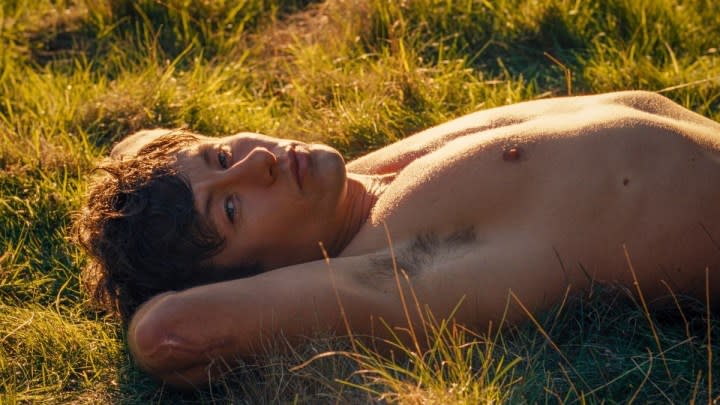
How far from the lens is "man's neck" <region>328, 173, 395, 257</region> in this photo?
3.88 m

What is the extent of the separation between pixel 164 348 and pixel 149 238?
543 millimetres

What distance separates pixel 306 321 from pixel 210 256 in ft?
1.74

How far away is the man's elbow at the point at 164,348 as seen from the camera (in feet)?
10.7

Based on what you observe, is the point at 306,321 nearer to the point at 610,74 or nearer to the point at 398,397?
the point at 398,397

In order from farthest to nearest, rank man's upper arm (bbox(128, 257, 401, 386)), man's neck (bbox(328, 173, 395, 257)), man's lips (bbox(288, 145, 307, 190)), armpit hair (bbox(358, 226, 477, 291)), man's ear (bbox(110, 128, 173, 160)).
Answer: man's ear (bbox(110, 128, 173, 160)), man's neck (bbox(328, 173, 395, 257)), man's lips (bbox(288, 145, 307, 190)), armpit hair (bbox(358, 226, 477, 291)), man's upper arm (bbox(128, 257, 401, 386))

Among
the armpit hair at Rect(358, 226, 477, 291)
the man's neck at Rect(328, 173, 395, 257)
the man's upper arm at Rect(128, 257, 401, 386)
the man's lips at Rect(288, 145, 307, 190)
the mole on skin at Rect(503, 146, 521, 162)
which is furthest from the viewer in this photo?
the man's neck at Rect(328, 173, 395, 257)

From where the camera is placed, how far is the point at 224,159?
3756 mm

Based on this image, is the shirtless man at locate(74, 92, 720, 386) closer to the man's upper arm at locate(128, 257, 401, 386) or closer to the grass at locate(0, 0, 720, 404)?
the man's upper arm at locate(128, 257, 401, 386)

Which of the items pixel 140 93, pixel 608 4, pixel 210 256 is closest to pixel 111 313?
pixel 210 256

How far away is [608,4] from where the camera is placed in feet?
18.8

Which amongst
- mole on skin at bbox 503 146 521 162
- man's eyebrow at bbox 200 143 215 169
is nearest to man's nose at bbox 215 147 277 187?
man's eyebrow at bbox 200 143 215 169

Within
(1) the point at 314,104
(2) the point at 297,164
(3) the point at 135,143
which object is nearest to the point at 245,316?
(2) the point at 297,164

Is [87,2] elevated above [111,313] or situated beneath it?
elevated above

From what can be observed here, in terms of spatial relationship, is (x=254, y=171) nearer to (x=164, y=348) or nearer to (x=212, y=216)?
(x=212, y=216)
